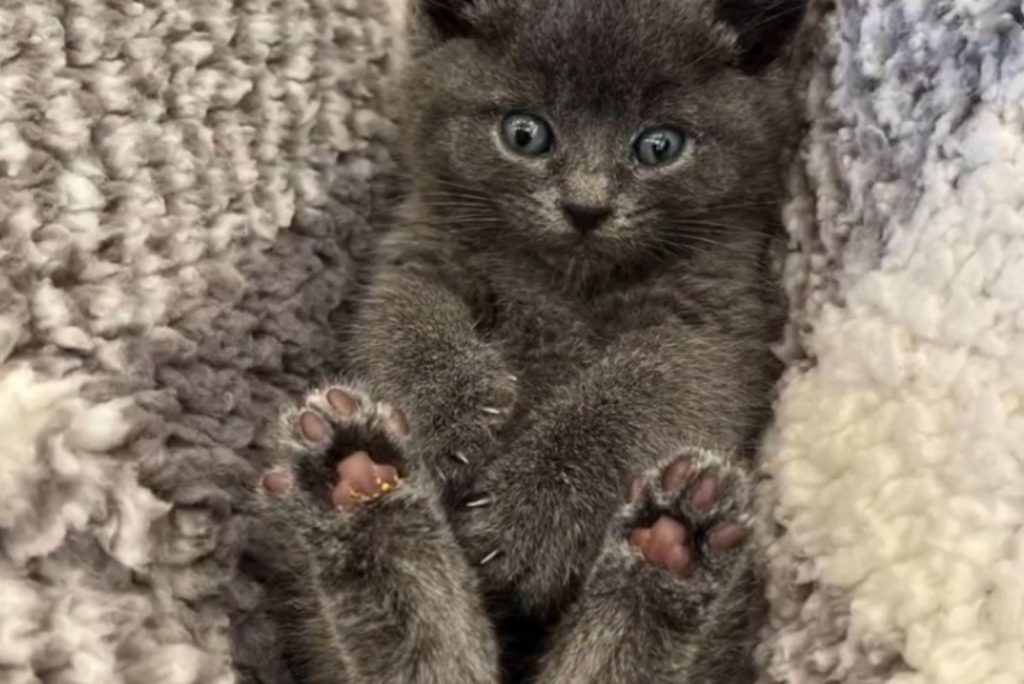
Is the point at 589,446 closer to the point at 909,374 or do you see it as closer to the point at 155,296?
the point at 909,374

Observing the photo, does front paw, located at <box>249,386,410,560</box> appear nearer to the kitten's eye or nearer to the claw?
the claw

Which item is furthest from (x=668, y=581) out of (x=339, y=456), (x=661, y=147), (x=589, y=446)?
(x=661, y=147)

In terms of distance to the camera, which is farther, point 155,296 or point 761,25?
point 761,25

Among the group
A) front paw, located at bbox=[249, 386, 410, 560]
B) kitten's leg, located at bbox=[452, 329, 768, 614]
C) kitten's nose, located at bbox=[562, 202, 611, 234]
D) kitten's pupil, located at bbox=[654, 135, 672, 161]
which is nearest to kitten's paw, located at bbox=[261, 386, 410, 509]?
front paw, located at bbox=[249, 386, 410, 560]

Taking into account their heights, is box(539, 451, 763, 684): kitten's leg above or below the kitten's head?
below

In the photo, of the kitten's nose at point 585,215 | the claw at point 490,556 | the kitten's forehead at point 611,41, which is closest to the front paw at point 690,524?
the claw at point 490,556

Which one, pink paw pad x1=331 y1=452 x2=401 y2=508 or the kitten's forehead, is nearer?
pink paw pad x1=331 y1=452 x2=401 y2=508
